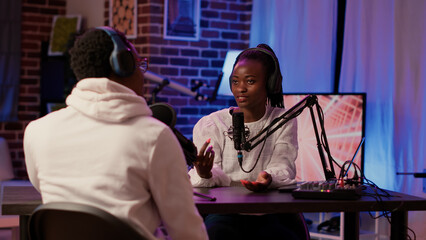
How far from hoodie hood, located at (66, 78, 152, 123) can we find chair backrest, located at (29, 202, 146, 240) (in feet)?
0.77

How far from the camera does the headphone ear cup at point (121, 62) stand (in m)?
1.43

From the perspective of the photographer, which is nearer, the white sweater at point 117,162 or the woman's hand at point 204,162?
the white sweater at point 117,162

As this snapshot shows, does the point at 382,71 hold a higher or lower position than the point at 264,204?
higher

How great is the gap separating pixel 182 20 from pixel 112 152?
139 inches

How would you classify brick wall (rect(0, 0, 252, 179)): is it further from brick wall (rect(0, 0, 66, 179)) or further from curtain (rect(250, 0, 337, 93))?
curtain (rect(250, 0, 337, 93))

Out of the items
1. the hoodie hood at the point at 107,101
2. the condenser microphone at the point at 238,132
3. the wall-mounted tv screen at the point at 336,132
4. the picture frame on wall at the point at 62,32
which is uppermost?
the picture frame on wall at the point at 62,32

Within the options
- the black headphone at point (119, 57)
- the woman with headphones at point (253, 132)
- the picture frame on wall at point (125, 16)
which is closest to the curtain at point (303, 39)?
the picture frame on wall at point (125, 16)

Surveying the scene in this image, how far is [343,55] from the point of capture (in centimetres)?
423

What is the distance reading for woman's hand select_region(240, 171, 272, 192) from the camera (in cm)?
211

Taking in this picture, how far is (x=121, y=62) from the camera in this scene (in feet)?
4.75

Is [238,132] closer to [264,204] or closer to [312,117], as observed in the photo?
[312,117]

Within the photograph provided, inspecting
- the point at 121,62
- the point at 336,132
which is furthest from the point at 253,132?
the point at 336,132

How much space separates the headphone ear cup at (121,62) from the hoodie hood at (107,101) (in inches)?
1.6

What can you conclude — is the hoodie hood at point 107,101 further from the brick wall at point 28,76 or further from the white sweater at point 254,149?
the brick wall at point 28,76
